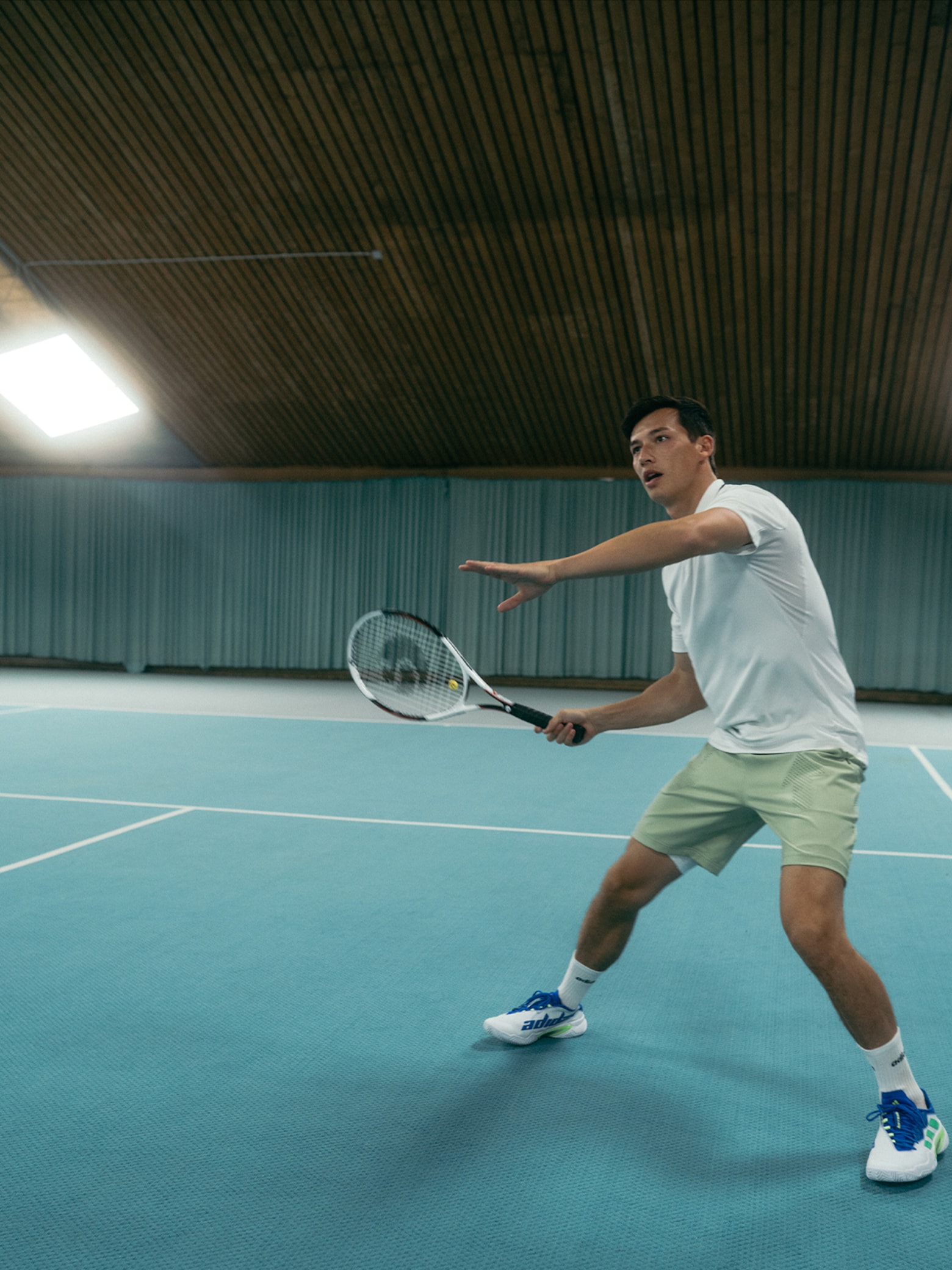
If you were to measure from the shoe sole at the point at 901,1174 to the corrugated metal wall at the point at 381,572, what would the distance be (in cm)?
1176

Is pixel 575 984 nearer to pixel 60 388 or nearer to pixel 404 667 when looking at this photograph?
pixel 404 667

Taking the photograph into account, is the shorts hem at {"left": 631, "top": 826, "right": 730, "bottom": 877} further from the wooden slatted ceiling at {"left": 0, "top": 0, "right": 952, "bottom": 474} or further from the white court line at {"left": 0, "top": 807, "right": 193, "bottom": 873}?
the wooden slatted ceiling at {"left": 0, "top": 0, "right": 952, "bottom": 474}

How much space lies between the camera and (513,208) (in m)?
9.95

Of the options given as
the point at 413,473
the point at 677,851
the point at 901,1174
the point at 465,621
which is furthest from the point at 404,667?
the point at 413,473

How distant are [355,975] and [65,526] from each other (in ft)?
45.7

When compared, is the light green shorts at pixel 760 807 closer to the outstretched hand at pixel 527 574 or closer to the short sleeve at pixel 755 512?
the short sleeve at pixel 755 512

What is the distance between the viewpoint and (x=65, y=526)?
15570 mm

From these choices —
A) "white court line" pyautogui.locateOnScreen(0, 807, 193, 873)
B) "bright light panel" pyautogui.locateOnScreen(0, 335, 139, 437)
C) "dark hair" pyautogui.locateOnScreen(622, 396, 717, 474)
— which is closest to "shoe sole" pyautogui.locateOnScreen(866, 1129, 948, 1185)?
"dark hair" pyautogui.locateOnScreen(622, 396, 717, 474)

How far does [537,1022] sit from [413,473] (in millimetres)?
12308

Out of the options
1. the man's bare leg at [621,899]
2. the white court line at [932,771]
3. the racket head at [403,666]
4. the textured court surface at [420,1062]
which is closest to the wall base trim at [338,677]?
the white court line at [932,771]

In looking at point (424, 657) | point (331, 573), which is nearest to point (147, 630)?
point (331, 573)

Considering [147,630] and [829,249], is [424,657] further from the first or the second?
[147,630]

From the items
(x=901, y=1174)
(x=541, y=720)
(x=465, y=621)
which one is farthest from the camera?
(x=465, y=621)

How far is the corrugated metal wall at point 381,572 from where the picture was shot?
13234mm
